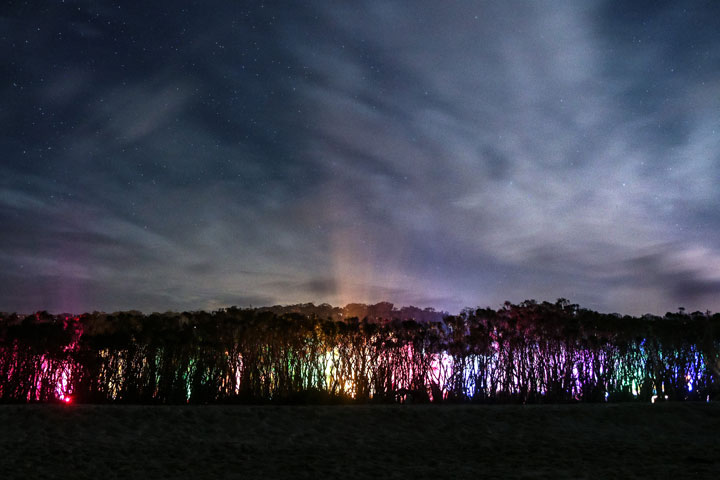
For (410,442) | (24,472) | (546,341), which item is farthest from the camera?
(546,341)

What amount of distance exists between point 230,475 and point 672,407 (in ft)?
27.8

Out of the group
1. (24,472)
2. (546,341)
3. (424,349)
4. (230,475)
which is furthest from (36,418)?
(546,341)

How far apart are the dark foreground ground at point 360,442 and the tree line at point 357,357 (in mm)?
1990

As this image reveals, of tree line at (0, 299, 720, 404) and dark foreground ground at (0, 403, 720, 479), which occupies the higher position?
tree line at (0, 299, 720, 404)

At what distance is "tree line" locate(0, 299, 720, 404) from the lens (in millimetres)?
11469

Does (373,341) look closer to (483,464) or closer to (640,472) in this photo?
(483,464)

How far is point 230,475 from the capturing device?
265 inches

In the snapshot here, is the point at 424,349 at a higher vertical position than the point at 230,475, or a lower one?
higher

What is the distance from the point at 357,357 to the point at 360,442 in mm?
3900

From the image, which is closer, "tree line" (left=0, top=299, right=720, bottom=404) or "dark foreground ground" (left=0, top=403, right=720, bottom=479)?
"dark foreground ground" (left=0, top=403, right=720, bottom=479)

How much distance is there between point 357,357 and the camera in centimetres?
1235

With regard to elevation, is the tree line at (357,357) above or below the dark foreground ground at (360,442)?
above

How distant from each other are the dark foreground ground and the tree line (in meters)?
1.99

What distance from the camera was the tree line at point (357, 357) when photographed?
11469 millimetres
